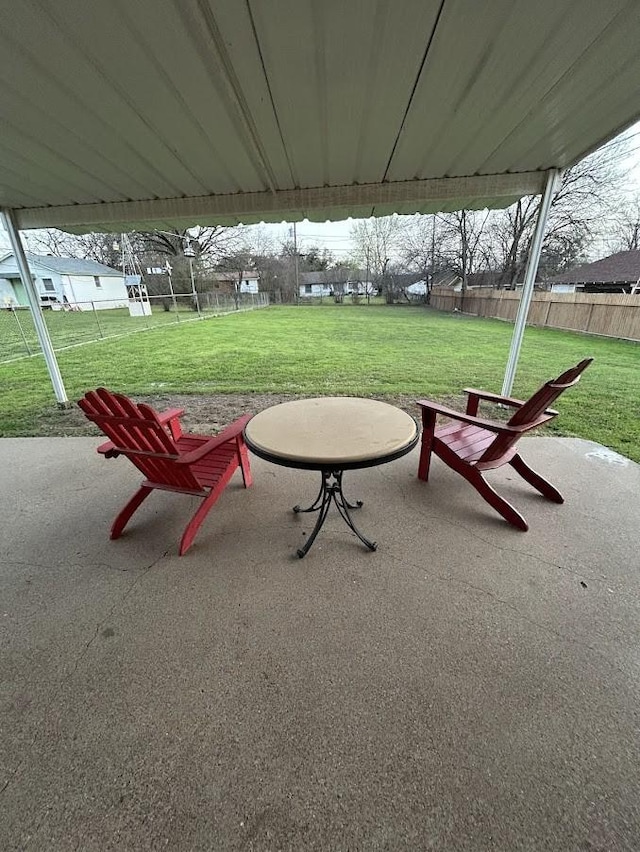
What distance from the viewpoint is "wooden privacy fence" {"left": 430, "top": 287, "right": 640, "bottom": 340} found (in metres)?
9.73

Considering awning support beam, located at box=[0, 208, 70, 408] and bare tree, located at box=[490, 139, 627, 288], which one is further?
bare tree, located at box=[490, 139, 627, 288]

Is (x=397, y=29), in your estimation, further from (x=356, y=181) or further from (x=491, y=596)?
(x=491, y=596)

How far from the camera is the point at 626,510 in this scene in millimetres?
2352

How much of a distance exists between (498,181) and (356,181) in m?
1.35

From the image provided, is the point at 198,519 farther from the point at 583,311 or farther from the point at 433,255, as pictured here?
the point at 433,255

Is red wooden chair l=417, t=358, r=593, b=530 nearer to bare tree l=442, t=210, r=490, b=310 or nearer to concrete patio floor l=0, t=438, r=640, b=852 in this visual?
concrete patio floor l=0, t=438, r=640, b=852

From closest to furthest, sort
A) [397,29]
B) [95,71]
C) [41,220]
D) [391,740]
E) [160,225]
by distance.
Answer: [391,740]
[397,29]
[95,71]
[41,220]
[160,225]


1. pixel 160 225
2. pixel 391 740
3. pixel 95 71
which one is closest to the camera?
pixel 391 740

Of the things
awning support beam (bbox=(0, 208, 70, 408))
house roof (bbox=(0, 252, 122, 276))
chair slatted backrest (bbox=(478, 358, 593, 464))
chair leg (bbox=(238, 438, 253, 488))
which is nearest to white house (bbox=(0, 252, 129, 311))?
house roof (bbox=(0, 252, 122, 276))

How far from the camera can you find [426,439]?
8.47 feet

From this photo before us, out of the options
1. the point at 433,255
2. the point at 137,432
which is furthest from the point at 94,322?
the point at 433,255

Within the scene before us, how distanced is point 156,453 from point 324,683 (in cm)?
141

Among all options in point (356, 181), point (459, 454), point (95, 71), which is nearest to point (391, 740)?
point (459, 454)

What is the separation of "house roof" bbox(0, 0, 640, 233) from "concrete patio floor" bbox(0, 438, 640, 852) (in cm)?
250
